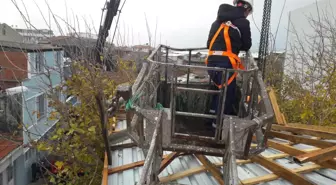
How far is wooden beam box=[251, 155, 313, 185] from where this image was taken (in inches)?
160

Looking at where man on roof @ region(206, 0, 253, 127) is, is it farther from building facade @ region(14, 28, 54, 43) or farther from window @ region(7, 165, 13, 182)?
window @ region(7, 165, 13, 182)

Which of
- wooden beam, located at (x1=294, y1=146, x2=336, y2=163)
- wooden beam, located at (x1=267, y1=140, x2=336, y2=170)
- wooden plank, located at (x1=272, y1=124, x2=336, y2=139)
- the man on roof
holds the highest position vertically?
the man on roof

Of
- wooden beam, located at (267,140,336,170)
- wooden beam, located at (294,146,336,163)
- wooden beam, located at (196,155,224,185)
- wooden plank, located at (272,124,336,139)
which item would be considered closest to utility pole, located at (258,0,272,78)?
wooden plank, located at (272,124,336,139)

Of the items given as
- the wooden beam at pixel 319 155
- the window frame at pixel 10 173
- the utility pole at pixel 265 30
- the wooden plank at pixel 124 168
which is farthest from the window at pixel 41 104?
the wooden beam at pixel 319 155

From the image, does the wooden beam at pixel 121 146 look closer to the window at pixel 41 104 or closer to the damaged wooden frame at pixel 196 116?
the damaged wooden frame at pixel 196 116

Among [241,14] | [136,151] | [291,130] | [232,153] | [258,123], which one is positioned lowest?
[136,151]

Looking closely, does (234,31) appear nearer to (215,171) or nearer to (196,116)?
(196,116)

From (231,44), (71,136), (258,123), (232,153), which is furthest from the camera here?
(71,136)

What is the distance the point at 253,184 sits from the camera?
172 inches

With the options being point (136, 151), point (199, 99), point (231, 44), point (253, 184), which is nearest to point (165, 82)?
point (199, 99)

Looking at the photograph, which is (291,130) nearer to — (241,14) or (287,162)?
(287,162)

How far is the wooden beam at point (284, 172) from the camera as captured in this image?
4.06 m

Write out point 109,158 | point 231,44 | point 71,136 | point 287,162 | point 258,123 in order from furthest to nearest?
point 71,136
point 109,158
point 287,162
point 231,44
point 258,123

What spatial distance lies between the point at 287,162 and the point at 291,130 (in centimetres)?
58
